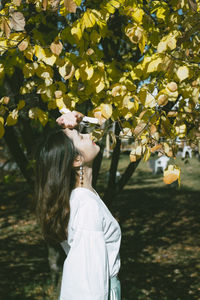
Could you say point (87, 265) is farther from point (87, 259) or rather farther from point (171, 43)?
point (171, 43)

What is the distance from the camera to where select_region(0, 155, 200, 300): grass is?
4.55 m

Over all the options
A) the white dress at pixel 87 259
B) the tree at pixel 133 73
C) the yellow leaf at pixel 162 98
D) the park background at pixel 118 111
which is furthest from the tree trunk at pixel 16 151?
the yellow leaf at pixel 162 98

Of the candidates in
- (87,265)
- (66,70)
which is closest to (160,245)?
(87,265)

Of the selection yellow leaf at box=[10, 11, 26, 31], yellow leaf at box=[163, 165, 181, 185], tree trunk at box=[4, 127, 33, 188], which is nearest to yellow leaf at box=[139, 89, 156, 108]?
yellow leaf at box=[163, 165, 181, 185]

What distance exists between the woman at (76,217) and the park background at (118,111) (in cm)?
19

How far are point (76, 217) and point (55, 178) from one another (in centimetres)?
25

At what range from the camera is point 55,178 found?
68.5 inches

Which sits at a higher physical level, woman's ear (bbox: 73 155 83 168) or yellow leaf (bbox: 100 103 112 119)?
yellow leaf (bbox: 100 103 112 119)

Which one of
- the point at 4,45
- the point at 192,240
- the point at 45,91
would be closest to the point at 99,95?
the point at 45,91

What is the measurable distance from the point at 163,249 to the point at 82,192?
194 inches

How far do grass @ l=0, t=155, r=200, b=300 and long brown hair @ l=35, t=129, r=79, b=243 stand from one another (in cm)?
248

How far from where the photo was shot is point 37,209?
1.87 meters

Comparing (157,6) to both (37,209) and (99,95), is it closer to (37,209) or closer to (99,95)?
(99,95)

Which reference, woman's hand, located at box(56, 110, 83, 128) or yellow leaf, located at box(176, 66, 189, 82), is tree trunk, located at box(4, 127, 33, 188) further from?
yellow leaf, located at box(176, 66, 189, 82)
